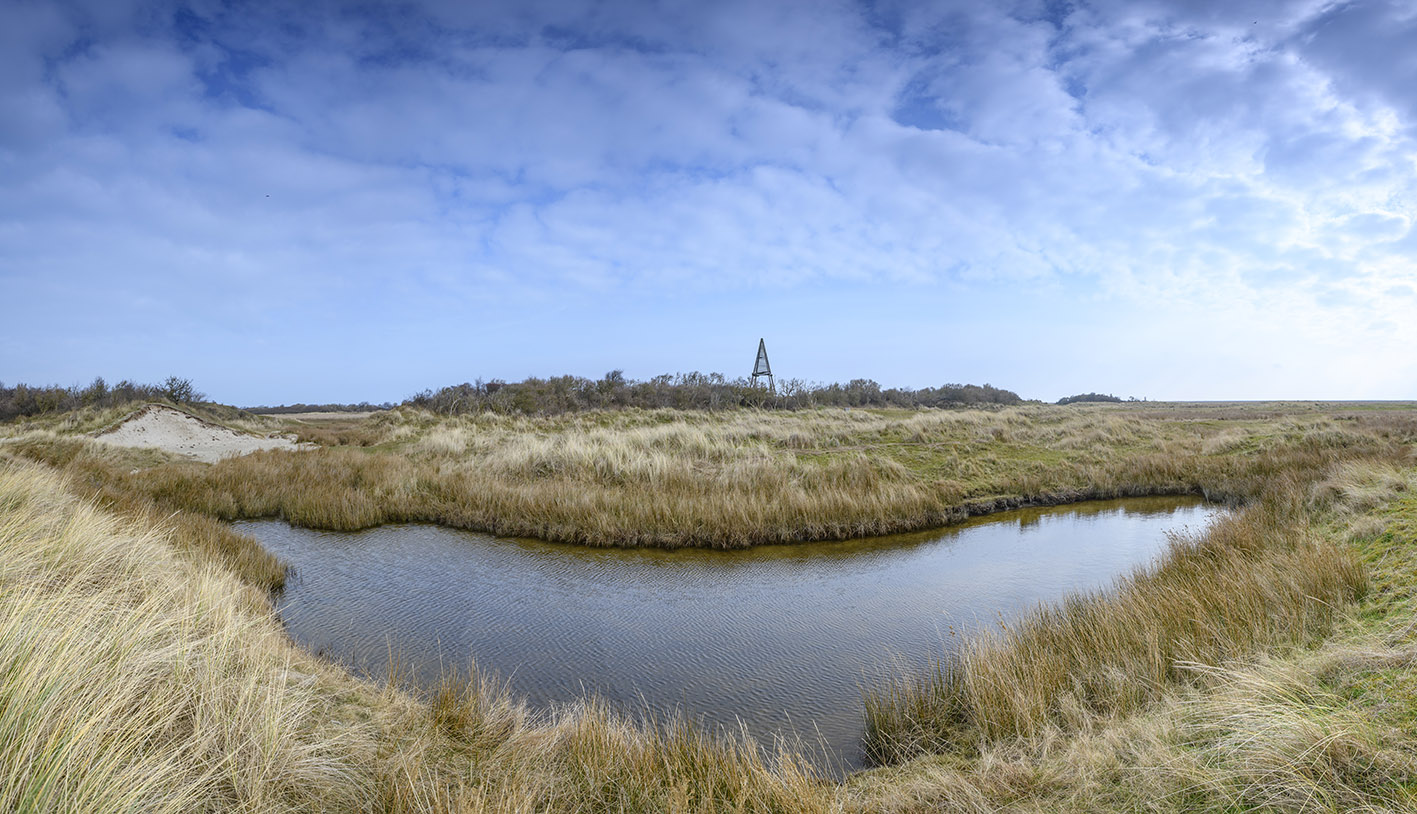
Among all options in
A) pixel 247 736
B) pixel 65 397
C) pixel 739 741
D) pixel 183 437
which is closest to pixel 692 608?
pixel 739 741

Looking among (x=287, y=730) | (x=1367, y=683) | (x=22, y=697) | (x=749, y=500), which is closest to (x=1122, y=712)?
(x=1367, y=683)

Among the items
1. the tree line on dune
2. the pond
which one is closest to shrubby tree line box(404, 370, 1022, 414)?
the tree line on dune

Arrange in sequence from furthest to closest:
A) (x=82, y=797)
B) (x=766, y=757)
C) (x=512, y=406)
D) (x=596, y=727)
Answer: (x=512, y=406)
(x=766, y=757)
(x=596, y=727)
(x=82, y=797)

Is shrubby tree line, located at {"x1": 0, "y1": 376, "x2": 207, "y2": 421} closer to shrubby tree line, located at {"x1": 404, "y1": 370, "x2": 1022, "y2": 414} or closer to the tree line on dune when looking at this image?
the tree line on dune

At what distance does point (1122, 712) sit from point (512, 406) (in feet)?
107

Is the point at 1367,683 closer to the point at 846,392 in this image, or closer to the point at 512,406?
the point at 512,406

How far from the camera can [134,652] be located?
11.3 feet

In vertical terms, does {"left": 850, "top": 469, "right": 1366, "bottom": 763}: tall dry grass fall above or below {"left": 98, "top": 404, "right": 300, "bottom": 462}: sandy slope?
below

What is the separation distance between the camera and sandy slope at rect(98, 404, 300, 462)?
20.7m

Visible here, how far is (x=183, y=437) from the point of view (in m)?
23.5

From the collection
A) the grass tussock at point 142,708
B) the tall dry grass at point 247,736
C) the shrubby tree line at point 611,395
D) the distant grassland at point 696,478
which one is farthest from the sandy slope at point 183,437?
the tall dry grass at point 247,736

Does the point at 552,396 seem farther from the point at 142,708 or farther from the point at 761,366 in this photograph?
the point at 142,708

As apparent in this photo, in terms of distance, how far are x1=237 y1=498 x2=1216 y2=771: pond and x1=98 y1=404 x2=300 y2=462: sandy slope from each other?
1152 cm

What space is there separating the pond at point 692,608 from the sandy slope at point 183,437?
37.8ft
